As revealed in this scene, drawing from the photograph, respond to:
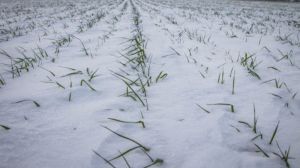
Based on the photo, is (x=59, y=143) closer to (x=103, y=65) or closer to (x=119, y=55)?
(x=103, y=65)

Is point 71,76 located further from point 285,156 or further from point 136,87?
point 285,156

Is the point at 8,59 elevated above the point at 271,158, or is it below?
above

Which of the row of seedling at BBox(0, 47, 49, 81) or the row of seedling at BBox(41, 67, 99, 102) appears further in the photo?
the row of seedling at BBox(0, 47, 49, 81)

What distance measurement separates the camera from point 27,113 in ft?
4.32

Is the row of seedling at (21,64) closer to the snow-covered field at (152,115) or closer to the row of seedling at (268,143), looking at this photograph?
the snow-covered field at (152,115)

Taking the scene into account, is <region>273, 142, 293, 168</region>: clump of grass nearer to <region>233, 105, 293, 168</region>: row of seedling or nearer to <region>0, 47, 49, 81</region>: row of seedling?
<region>233, 105, 293, 168</region>: row of seedling

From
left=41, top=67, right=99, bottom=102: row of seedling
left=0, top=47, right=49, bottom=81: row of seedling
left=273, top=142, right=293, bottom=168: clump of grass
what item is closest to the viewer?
left=273, top=142, right=293, bottom=168: clump of grass

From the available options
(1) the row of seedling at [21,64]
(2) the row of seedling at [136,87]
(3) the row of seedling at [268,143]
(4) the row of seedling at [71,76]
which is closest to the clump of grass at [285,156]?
(3) the row of seedling at [268,143]

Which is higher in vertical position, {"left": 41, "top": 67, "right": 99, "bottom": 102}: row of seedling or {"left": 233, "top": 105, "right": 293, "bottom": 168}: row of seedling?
{"left": 41, "top": 67, "right": 99, "bottom": 102}: row of seedling

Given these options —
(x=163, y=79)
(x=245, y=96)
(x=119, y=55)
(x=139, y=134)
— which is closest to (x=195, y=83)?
(x=163, y=79)

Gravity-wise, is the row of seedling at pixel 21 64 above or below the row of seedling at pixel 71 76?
above

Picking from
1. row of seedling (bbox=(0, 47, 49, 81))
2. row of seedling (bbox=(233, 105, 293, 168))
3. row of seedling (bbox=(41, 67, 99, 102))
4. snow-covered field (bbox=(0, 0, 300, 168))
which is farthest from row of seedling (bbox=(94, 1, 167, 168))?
row of seedling (bbox=(0, 47, 49, 81))

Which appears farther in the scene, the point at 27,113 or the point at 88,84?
the point at 88,84

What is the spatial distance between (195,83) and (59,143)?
115cm
